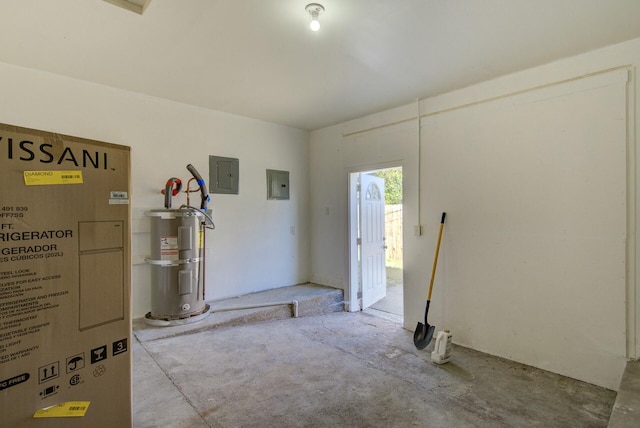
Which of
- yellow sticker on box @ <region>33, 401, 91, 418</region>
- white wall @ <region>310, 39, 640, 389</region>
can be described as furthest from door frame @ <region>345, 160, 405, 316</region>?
yellow sticker on box @ <region>33, 401, 91, 418</region>

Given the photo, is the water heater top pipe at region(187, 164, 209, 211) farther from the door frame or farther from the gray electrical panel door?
the door frame

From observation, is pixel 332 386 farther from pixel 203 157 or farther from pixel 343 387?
pixel 203 157

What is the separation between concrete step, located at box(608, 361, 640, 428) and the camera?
1.72 meters

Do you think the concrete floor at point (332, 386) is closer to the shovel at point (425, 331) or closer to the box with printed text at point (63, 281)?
the shovel at point (425, 331)

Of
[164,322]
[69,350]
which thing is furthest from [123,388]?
[164,322]

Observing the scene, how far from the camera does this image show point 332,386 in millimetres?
2518

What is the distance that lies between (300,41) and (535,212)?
249 cm

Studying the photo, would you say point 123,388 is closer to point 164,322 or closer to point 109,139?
point 164,322

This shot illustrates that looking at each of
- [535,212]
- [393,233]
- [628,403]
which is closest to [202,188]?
[535,212]

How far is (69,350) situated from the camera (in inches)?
43.1

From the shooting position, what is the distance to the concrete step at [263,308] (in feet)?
10.7

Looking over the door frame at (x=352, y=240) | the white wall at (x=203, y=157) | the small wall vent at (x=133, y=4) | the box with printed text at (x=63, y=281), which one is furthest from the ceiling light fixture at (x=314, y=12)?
the door frame at (x=352, y=240)

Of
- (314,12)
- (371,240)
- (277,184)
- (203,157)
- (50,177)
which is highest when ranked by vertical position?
(314,12)

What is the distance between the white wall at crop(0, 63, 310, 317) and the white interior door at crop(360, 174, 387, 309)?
0.95m
